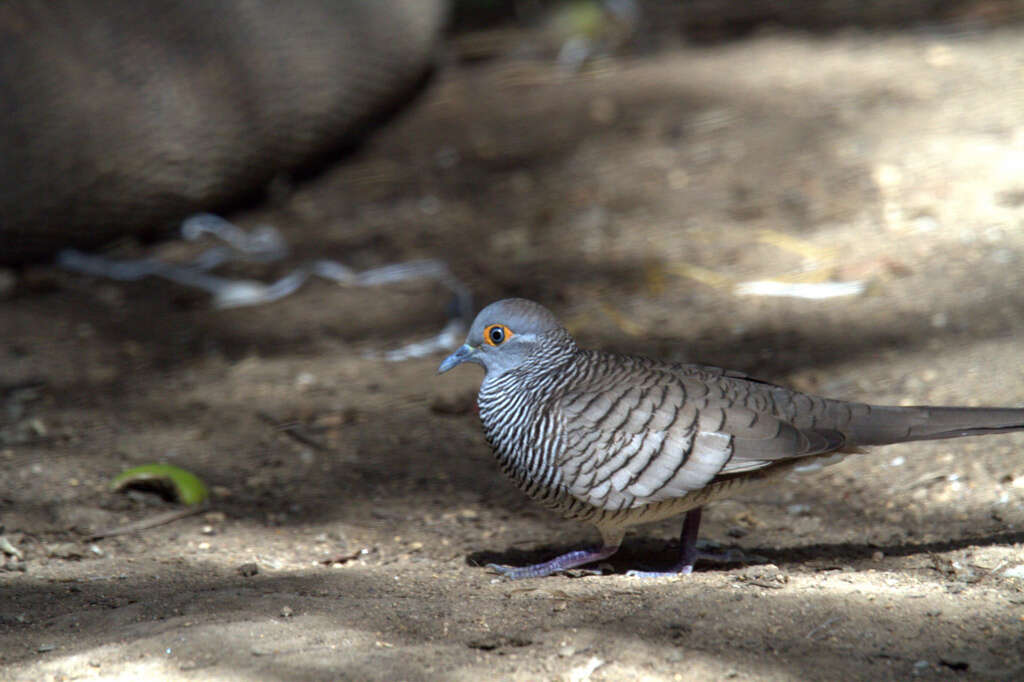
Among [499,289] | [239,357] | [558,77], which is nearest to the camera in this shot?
[239,357]

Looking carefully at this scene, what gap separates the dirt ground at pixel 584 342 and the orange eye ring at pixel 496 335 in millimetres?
672

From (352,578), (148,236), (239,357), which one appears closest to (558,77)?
(148,236)

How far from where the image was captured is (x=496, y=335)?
3.14 m

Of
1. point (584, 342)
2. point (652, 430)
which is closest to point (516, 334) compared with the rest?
point (652, 430)

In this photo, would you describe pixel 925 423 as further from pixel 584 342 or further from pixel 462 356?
pixel 584 342

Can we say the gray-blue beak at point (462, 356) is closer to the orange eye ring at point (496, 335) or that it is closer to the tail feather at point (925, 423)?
the orange eye ring at point (496, 335)

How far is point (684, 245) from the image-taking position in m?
5.68

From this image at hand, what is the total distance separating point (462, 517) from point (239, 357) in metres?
1.83

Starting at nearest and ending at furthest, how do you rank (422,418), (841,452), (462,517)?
(841,452), (462,517), (422,418)

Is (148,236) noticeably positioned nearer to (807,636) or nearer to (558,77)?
(558,77)

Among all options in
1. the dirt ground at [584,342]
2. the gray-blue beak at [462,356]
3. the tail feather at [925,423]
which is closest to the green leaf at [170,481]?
the dirt ground at [584,342]

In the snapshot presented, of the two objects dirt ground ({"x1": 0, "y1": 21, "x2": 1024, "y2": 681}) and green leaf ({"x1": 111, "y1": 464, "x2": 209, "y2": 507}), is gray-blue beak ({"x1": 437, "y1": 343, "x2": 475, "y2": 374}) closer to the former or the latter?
dirt ground ({"x1": 0, "y1": 21, "x2": 1024, "y2": 681})

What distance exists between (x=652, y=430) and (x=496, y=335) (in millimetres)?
569

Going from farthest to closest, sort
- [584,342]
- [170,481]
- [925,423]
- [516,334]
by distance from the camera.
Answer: [584,342], [170,481], [516,334], [925,423]
